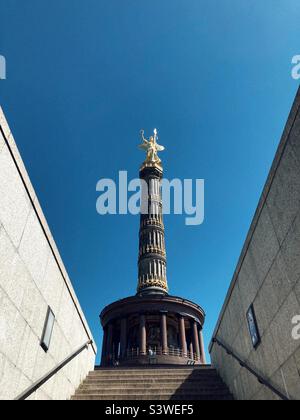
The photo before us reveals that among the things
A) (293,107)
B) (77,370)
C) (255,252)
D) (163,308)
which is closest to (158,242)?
(163,308)

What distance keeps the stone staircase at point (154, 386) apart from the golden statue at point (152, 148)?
101 feet

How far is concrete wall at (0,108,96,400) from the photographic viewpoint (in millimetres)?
4348

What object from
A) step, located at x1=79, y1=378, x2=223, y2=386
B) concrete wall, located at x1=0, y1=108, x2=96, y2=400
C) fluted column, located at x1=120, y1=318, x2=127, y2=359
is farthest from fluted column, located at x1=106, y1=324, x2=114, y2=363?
concrete wall, located at x1=0, y1=108, x2=96, y2=400

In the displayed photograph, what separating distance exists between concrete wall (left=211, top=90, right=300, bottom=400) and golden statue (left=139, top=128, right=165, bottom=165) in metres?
32.5

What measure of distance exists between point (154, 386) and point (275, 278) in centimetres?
496

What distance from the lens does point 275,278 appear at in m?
5.10

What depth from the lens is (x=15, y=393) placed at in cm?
452

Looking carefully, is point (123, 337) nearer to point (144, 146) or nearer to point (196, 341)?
point (196, 341)

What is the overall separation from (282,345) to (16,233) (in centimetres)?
456

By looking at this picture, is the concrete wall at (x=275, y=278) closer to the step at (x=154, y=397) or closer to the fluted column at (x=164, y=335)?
the step at (x=154, y=397)

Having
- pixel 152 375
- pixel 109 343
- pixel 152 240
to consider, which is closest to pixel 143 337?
pixel 109 343

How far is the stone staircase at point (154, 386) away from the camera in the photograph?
733 centimetres

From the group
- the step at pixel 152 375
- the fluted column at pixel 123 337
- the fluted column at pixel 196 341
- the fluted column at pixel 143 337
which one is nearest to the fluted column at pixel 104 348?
the fluted column at pixel 123 337
